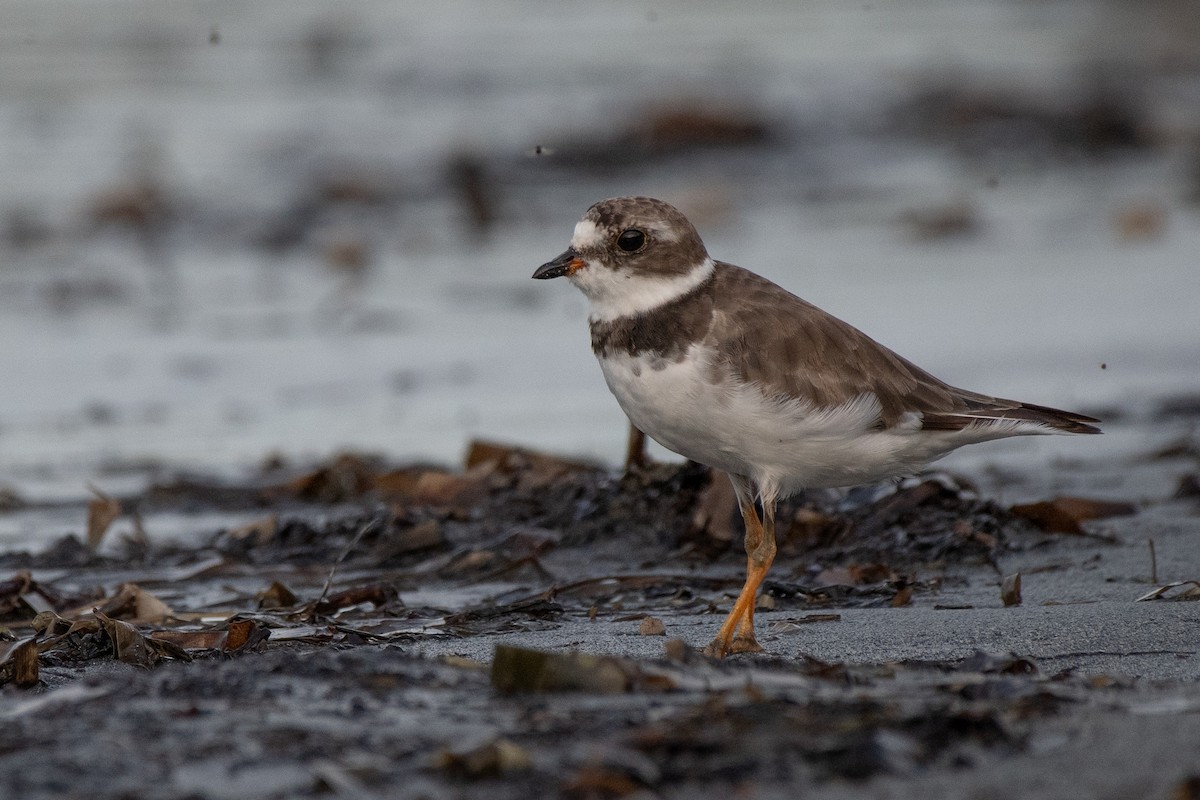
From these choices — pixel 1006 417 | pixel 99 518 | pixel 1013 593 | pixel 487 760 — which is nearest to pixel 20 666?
pixel 487 760

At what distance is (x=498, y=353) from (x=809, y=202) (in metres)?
4.74

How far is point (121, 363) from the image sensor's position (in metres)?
7.91

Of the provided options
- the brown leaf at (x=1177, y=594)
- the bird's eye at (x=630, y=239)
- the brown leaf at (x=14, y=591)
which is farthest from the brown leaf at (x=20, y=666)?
the brown leaf at (x=1177, y=594)

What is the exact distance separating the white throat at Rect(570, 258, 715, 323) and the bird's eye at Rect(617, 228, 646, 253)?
0.26ft

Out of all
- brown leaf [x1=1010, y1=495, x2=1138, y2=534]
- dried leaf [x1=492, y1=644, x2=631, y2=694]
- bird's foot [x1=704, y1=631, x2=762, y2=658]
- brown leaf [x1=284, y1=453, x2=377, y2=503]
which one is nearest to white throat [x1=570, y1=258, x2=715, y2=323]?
bird's foot [x1=704, y1=631, x2=762, y2=658]

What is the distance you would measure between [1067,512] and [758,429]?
1444 millimetres

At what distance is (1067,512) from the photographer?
4.77 metres

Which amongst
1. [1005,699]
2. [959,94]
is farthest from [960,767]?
[959,94]

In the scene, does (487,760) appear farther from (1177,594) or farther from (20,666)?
(1177,594)

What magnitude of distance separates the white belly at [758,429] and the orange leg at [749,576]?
0.12 meters

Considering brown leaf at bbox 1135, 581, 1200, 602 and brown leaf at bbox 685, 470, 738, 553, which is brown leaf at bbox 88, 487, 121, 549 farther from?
brown leaf at bbox 1135, 581, 1200, 602

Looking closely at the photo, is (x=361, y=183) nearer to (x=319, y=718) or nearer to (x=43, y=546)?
(x=43, y=546)

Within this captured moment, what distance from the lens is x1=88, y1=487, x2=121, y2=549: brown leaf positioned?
5.13 metres

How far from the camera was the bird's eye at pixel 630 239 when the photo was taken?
157 inches
